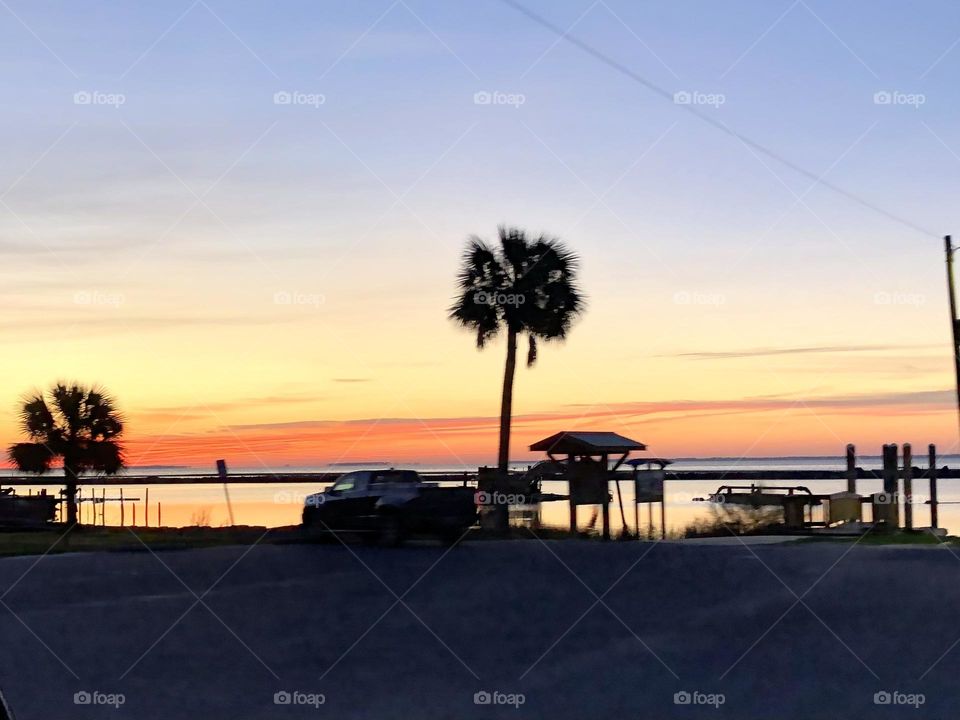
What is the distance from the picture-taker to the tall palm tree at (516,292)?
138ft

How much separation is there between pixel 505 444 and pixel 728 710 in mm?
32422

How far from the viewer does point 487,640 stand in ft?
41.5

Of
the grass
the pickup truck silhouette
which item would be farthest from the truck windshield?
the grass

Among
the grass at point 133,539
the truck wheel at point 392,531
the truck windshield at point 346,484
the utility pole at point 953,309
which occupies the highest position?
the utility pole at point 953,309

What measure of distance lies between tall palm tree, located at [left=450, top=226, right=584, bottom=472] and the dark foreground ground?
20201mm

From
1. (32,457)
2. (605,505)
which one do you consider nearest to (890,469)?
(605,505)

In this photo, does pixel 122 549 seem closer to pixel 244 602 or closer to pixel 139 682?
pixel 244 602

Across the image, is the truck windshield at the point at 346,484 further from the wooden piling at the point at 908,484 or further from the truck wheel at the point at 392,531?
the wooden piling at the point at 908,484

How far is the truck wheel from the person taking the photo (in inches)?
1114

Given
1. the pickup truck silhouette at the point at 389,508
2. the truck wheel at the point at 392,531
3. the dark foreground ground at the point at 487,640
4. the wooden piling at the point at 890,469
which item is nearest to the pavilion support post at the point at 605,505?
the pickup truck silhouette at the point at 389,508

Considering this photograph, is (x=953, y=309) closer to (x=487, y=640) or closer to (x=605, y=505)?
(x=605, y=505)

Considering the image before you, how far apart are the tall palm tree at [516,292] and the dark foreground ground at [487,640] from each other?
2020 cm

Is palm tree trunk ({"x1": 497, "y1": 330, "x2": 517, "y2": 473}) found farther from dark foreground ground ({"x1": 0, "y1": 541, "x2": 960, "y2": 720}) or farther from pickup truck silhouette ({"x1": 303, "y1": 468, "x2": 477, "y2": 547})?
dark foreground ground ({"x1": 0, "y1": 541, "x2": 960, "y2": 720})

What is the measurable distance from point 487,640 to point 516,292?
29.7 metres
